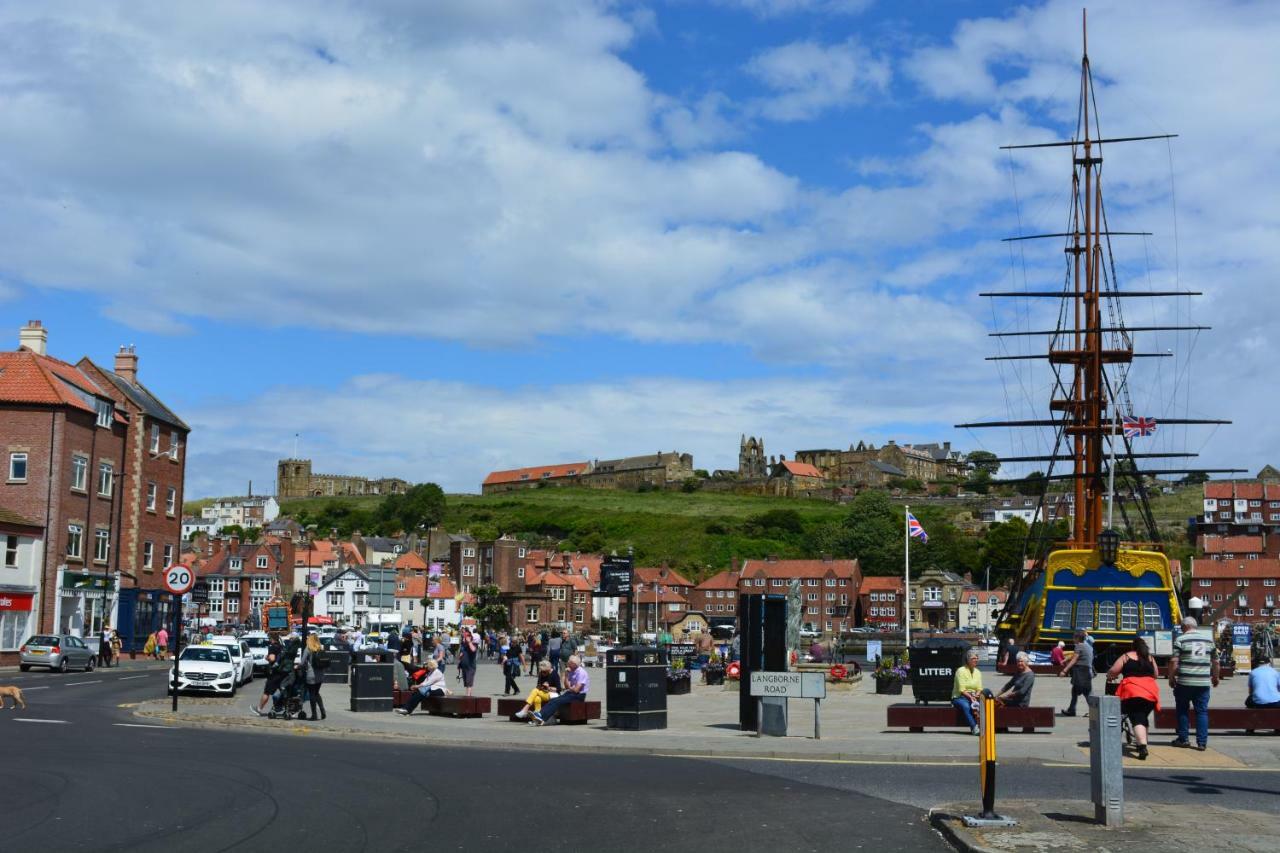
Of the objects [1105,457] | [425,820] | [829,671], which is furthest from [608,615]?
[425,820]

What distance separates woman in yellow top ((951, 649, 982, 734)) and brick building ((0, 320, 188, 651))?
3991cm

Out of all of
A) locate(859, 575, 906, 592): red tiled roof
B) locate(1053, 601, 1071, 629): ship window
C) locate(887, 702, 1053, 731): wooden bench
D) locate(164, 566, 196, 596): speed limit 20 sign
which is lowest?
locate(887, 702, 1053, 731): wooden bench

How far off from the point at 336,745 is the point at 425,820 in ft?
25.2

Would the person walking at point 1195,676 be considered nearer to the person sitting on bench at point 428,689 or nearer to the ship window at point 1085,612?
the person sitting on bench at point 428,689

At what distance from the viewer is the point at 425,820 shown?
455 inches

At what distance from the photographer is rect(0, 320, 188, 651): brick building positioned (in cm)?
5034

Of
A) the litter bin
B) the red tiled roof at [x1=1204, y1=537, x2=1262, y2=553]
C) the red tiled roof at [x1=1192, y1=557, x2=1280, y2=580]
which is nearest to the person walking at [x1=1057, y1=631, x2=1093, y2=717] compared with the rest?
the litter bin

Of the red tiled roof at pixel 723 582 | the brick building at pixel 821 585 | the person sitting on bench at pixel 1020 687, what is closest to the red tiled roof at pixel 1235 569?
the brick building at pixel 821 585

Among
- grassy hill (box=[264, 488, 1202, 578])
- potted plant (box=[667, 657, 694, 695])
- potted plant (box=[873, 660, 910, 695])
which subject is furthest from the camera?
grassy hill (box=[264, 488, 1202, 578])

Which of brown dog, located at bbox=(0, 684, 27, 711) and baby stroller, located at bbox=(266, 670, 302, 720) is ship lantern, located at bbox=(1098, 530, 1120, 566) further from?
brown dog, located at bbox=(0, 684, 27, 711)

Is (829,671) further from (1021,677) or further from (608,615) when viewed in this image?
(608,615)

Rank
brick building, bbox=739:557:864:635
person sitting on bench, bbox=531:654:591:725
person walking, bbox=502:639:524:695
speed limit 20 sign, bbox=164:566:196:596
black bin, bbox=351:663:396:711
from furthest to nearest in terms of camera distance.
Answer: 1. brick building, bbox=739:557:864:635
2. person walking, bbox=502:639:524:695
3. speed limit 20 sign, bbox=164:566:196:596
4. black bin, bbox=351:663:396:711
5. person sitting on bench, bbox=531:654:591:725

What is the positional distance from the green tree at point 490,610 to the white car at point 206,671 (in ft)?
296

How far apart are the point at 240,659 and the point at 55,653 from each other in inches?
420
